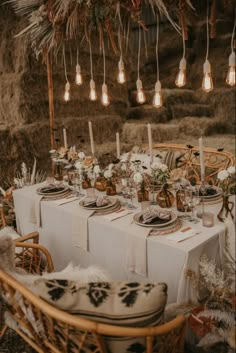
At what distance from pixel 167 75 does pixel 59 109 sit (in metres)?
3.22

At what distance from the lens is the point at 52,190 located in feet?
8.44

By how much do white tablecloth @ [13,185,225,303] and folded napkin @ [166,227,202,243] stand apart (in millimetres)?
27

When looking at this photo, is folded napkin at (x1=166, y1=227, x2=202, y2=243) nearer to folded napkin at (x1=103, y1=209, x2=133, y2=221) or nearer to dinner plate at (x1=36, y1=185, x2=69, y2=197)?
folded napkin at (x1=103, y1=209, x2=133, y2=221)

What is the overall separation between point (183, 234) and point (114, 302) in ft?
2.30

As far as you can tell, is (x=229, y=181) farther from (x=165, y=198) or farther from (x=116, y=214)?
(x=116, y=214)

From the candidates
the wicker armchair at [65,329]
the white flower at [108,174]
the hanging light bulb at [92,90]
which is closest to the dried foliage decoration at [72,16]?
the hanging light bulb at [92,90]

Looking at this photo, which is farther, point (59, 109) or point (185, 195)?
point (59, 109)

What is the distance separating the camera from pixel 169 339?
4.09 ft

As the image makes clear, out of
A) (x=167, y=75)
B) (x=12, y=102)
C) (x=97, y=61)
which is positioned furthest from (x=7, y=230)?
(x=167, y=75)

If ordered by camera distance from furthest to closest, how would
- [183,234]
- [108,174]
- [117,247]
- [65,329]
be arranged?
1. [108,174]
2. [117,247]
3. [183,234]
4. [65,329]

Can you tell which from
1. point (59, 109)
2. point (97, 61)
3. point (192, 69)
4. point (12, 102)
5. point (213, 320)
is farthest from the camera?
point (192, 69)

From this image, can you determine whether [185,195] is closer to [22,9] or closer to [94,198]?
[94,198]

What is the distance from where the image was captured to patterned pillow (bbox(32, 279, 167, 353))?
1.15 m

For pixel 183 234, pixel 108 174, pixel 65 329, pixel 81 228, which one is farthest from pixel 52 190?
pixel 65 329
